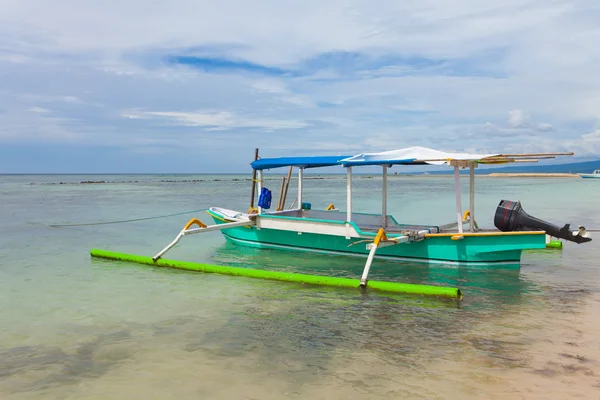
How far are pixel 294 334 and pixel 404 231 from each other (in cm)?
488

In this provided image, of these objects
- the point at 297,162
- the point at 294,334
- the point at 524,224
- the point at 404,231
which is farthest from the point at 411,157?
the point at 294,334

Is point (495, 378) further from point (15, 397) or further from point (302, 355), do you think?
point (15, 397)

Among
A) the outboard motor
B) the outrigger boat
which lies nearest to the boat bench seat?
the outrigger boat

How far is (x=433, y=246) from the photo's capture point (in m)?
11.3

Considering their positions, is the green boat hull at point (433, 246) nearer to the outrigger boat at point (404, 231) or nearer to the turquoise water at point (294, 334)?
the outrigger boat at point (404, 231)

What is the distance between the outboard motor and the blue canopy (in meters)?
3.98

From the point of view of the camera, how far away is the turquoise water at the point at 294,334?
5453mm

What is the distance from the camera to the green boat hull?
34.1 feet

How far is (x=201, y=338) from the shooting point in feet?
23.0

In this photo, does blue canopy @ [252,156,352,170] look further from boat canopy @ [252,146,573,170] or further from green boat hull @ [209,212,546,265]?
green boat hull @ [209,212,546,265]

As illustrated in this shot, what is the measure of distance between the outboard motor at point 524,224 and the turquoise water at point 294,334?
104 centimetres

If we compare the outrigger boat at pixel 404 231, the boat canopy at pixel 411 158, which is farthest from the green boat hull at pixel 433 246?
the boat canopy at pixel 411 158

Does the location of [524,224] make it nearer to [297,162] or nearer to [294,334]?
[297,162]

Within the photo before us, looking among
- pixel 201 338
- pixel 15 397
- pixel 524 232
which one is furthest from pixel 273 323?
pixel 524 232
